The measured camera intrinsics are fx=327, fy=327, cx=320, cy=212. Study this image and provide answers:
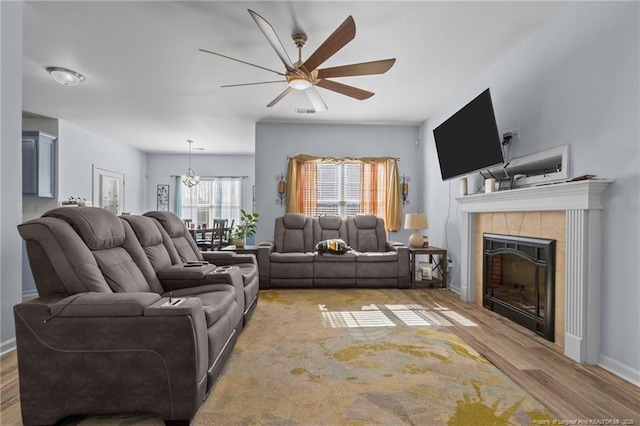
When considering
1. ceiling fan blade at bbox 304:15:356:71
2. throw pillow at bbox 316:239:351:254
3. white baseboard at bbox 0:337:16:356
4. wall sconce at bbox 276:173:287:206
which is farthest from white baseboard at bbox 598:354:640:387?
wall sconce at bbox 276:173:287:206

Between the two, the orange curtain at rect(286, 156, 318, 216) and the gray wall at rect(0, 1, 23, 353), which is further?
the orange curtain at rect(286, 156, 318, 216)

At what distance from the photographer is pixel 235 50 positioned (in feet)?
11.0

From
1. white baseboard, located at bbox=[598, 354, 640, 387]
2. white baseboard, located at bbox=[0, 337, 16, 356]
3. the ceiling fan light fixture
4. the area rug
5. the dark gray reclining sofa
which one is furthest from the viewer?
the ceiling fan light fixture

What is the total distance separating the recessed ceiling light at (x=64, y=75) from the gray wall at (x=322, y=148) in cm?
275

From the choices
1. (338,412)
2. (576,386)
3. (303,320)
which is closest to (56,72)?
(303,320)

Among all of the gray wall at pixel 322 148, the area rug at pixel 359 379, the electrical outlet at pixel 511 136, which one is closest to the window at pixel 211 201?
the gray wall at pixel 322 148

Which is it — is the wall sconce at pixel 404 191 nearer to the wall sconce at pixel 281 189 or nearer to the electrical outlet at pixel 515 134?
the wall sconce at pixel 281 189

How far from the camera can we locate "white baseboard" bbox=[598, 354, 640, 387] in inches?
82.0

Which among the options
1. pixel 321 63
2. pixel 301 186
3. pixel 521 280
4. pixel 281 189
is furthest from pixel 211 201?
pixel 521 280

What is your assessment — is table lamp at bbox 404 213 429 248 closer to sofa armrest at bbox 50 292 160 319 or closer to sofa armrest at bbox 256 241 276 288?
sofa armrest at bbox 256 241 276 288

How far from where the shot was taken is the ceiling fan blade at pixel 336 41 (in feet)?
7.24

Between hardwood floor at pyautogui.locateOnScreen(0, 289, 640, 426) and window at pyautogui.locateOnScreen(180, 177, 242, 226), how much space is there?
6.90 meters

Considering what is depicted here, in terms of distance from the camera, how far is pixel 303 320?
3324 millimetres

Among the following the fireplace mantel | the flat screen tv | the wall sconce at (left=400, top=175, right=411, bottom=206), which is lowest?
the fireplace mantel
